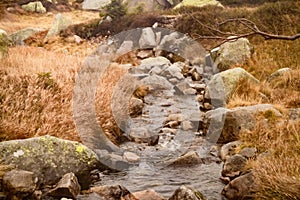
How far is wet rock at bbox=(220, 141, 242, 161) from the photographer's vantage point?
18.3 feet

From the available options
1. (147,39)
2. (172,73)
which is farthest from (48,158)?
(147,39)

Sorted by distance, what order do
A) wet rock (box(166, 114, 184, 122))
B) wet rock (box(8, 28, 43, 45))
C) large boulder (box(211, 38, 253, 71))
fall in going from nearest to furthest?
wet rock (box(166, 114, 184, 122)) < large boulder (box(211, 38, 253, 71)) < wet rock (box(8, 28, 43, 45))

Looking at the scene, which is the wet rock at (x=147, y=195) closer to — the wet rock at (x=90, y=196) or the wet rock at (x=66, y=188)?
the wet rock at (x=90, y=196)

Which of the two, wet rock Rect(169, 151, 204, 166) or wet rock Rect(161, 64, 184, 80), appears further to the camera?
wet rock Rect(161, 64, 184, 80)

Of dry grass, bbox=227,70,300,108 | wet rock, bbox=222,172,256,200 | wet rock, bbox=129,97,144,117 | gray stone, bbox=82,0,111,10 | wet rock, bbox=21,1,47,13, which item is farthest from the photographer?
gray stone, bbox=82,0,111,10

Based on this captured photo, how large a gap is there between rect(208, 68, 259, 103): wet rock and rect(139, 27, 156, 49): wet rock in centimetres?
799

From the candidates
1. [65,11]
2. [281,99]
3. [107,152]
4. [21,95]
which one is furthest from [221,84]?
[65,11]

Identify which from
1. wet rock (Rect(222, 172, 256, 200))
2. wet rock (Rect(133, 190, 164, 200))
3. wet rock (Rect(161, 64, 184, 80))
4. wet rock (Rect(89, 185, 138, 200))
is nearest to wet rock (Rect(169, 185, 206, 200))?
wet rock (Rect(133, 190, 164, 200))

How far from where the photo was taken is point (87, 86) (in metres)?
7.45

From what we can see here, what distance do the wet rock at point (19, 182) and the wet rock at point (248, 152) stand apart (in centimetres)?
282

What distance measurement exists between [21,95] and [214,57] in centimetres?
791

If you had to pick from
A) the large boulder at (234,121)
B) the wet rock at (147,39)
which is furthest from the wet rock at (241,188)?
the wet rock at (147,39)

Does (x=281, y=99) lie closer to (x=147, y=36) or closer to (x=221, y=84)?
(x=221, y=84)

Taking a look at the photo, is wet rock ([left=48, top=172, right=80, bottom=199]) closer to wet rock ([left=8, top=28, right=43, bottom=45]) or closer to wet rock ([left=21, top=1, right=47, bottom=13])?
wet rock ([left=8, top=28, right=43, bottom=45])
